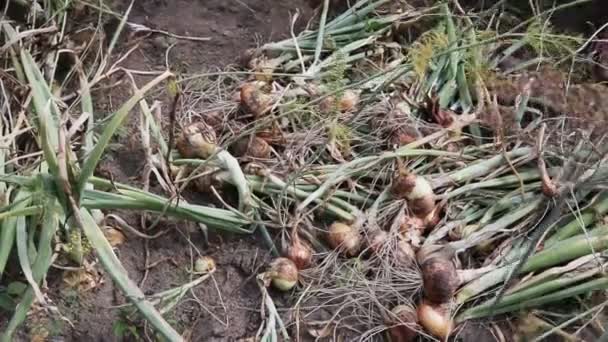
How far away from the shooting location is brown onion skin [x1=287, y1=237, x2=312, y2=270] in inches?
52.9

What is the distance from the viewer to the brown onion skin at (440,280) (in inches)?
50.3

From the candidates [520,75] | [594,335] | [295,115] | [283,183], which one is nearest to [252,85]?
[295,115]

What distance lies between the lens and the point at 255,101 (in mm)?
1509

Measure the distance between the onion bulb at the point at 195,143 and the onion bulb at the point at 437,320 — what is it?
0.47 metres

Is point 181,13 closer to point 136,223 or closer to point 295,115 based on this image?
point 295,115

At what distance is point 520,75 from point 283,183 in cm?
54

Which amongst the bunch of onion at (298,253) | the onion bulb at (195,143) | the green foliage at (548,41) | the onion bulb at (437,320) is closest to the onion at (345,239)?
the bunch of onion at (298,253)

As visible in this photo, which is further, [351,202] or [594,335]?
[351,202]

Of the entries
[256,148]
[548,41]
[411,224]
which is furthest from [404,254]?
[548,41]

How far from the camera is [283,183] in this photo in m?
1.41

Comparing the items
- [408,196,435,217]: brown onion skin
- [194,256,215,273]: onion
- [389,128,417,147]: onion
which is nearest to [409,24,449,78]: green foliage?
[389,128,417,147]: onion

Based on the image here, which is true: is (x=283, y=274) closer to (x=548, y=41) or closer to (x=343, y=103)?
(x=343, y=103)

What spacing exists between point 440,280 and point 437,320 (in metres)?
0.06

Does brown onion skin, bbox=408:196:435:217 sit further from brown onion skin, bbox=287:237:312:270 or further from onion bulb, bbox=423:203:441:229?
brown onion skin, bbox=287:237:312:270
